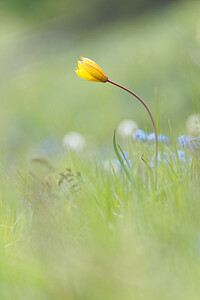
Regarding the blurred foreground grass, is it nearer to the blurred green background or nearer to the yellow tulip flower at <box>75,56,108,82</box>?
the yellow tulip flower at <box>75,56,108,82</box>

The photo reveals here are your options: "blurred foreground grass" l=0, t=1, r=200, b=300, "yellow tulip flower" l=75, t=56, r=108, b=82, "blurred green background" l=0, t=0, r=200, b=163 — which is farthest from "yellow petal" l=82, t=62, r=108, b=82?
"blurred green background" l=0, t=0, r=200, b=163

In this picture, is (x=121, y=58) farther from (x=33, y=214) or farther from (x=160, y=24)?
(x=33, y=214)

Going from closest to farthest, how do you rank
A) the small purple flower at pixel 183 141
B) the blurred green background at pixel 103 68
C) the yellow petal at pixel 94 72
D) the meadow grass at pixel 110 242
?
the meadow grass at pixel 110 242
the yellow petal at pixel 94 72
the small purple flower at pixel 183 141
the blurred green background at pixel 103 68

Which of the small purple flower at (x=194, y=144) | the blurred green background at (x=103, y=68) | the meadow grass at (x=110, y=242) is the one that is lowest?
the meadow grass at (x=110, y=242)

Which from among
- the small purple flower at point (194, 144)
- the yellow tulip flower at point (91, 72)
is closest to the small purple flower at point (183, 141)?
the small purple flower at point (194, 144)

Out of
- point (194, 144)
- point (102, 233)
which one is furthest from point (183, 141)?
point (102, 233)

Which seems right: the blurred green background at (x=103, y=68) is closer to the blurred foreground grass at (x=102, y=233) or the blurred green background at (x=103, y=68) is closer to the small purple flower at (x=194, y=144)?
the small purple flower at (x=194, y=144)

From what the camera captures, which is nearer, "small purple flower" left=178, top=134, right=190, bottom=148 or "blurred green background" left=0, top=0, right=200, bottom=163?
"small purple flower" left=178, top=134, right=190, bottom=148

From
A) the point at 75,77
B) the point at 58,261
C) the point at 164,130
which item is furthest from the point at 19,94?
the point at 58,261
